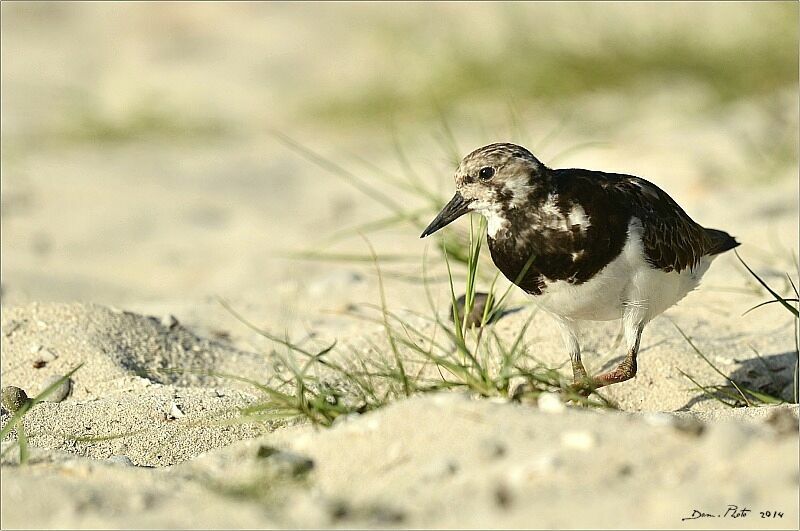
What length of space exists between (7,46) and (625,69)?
→ 7330mm

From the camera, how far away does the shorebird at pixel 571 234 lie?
3057mm

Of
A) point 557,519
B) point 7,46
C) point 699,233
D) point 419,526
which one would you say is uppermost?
point 7,46

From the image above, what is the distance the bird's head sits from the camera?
10.2ft

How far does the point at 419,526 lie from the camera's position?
2.18 meters

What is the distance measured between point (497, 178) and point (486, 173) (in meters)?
0.04

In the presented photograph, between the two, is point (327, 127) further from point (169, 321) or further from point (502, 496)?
point (502, 496)

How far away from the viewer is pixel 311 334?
155 inches

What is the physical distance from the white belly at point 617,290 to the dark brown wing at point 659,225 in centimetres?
3

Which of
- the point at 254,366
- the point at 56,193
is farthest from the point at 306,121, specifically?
the point at 254,366

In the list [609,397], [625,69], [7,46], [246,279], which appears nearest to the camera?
[609,397]

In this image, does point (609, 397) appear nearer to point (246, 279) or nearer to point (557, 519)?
point (557, 519)

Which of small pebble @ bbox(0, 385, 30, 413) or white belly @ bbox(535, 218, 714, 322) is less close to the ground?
white belly @ bbox(535, 218, 714, 322)

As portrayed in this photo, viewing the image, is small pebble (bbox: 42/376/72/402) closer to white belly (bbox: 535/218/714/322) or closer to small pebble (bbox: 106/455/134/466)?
small pebble (bbox: 106/455/134/466)

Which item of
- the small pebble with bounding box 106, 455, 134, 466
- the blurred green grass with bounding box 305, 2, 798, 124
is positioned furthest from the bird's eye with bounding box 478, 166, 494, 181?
the blurred green grass with bounding box 305, 2, 798, 124
